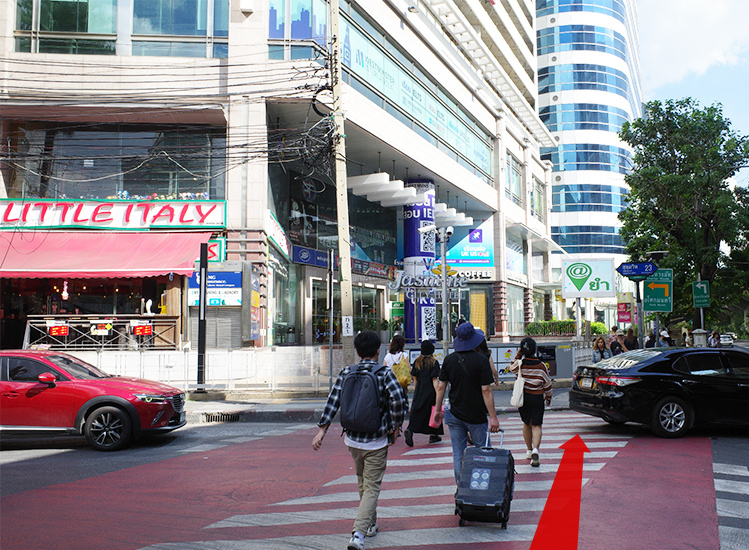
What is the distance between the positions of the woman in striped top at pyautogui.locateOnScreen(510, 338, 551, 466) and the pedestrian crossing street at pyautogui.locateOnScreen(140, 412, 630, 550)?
38 centimetres

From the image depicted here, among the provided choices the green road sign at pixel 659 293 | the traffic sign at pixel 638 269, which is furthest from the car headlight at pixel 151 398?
the green road sign at pixel 659 293

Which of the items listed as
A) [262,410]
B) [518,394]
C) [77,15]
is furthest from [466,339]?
[77,15]

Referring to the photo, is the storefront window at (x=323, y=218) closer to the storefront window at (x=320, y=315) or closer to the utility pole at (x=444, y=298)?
the storefront window at (x=320, y=315)

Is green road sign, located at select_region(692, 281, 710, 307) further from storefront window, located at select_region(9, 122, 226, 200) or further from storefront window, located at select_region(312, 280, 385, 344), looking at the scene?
storefront window, located at select_region(9, 122, 226, 200)

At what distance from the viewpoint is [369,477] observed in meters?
5.17

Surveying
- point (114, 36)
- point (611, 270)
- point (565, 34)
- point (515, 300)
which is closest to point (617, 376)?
point (611, 270)

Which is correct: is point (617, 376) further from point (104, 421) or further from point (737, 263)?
point (737, 263)

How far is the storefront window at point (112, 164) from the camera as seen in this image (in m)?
22.8

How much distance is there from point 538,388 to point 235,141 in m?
16.9

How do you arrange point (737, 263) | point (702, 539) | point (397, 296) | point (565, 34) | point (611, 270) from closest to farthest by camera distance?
point (702, 539), point (611, 270), point (737, 263), point (397, 296), point (565, 34)

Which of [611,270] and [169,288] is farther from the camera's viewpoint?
[611,270]

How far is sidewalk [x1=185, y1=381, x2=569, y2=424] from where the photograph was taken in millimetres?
14094

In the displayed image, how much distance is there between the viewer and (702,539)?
535 cm

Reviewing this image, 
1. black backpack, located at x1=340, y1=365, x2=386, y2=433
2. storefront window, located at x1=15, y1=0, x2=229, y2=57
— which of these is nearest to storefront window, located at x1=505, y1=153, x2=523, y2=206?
storefront window, located at x1=15, y1=0, x2=229, y2=57
